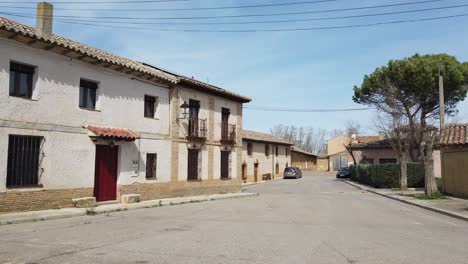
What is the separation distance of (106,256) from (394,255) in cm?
509

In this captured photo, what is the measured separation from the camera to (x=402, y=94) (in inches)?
1454

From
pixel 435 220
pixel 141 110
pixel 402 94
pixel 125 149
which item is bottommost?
pixel 435 220

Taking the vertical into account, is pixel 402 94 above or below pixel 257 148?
above

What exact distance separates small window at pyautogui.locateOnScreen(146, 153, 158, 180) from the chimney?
7287 mm

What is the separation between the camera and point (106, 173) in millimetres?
18719

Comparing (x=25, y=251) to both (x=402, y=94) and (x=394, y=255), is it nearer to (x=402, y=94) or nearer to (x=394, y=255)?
(x=394, y=255)

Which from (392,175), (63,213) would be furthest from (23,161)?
(392,175)

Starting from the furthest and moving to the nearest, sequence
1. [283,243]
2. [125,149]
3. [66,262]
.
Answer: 1. [125,149]
2. [283,243]
3. [66,262]

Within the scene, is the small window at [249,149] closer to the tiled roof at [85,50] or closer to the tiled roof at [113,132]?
the tiled roof at [85,50]

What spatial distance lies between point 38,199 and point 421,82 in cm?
3019

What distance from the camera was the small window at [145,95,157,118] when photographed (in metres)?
21.7

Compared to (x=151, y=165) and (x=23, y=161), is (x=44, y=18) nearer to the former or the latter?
(x=23, y=161)

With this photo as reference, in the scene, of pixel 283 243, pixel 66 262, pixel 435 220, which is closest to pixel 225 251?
pixel 283 243

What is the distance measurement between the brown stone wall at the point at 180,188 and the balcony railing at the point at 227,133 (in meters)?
2.67
